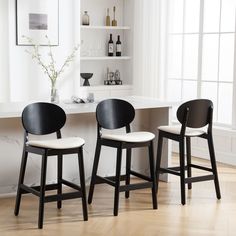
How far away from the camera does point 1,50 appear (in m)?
7.10

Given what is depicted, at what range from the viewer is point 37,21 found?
7359mm

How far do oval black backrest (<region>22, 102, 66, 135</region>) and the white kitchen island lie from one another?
17 cm

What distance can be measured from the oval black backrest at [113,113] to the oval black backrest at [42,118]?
14.8 inches

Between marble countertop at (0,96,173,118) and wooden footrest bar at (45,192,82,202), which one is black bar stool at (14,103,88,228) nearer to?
wooden footrest bar at (45,192,82,202)

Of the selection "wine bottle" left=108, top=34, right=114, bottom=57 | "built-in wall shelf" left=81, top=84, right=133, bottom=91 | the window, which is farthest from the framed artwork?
the window

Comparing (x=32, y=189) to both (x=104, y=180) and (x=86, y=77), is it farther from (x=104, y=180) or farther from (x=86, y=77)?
(x=86, y=77)

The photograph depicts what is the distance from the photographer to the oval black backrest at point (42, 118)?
4688 millimetres

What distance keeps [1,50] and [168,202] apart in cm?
320

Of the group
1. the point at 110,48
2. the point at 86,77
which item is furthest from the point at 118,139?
the point at 110,48

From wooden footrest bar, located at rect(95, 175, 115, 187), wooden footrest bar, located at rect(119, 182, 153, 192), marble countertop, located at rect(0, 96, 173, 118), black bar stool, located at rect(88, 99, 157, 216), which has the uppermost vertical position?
marble countertop, located at rect(0, 96, 173, 118)

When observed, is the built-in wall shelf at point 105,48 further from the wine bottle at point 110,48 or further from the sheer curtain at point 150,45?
the sheer curtain at point 150,45

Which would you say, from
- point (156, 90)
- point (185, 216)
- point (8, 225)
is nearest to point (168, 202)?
point (185, 216)

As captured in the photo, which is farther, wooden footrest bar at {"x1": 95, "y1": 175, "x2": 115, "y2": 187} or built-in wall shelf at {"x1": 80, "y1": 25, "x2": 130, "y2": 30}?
built-in wall shelf at {"x1": 80, "y1": 25, "x2": 130, "y2": 30}

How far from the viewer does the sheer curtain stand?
7777mm
